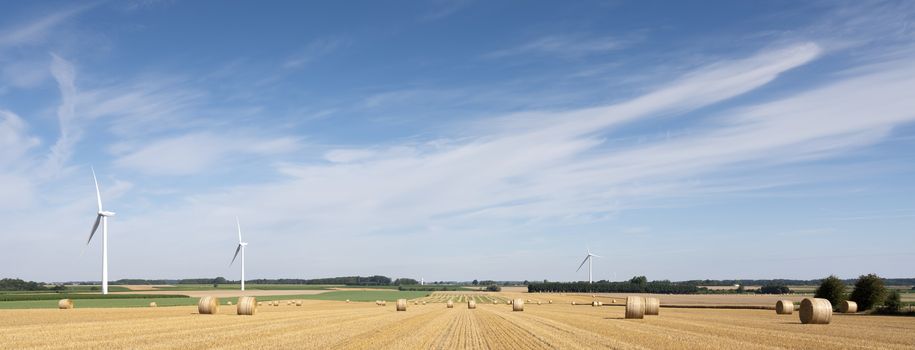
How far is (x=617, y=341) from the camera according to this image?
23.9 metres

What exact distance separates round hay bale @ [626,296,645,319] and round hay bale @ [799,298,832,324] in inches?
343

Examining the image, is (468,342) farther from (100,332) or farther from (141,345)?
(100,332)

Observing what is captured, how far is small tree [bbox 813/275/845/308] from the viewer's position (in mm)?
70188

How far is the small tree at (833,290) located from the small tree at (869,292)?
3.26 m

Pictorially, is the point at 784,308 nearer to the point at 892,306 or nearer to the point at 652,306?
the point at 892,306

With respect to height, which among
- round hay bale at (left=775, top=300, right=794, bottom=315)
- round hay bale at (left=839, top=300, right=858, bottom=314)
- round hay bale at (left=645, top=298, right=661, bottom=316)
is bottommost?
round hay bale at (left=839, top=300, right=858, bottom=314)

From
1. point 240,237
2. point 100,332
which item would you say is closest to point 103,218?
point 240,237

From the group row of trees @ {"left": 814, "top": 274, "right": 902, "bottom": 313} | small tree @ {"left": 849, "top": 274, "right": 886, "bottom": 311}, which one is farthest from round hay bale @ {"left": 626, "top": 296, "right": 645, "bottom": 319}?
small tree @ {"left": 849, "top": 274, "right": 886, "bottom": 311}

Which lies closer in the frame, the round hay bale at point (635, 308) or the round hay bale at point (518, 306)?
the round hay bale at point (635, 308)

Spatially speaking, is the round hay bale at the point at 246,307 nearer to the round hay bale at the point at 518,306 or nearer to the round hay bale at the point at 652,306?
the round hay bale at the point at 518,306

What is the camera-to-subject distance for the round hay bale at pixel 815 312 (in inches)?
1439

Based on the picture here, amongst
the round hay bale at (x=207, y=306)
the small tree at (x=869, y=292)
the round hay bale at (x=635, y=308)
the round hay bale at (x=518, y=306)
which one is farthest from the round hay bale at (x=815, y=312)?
the round hay bale at (x=207, y=306)

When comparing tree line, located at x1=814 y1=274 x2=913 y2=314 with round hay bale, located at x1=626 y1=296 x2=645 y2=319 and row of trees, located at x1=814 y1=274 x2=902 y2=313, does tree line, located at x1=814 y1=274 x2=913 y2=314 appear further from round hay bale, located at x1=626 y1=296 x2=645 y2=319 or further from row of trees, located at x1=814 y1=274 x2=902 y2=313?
round hay bale, located at x1=626 y1=296 x2=645 y2=319

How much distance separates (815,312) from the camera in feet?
120
